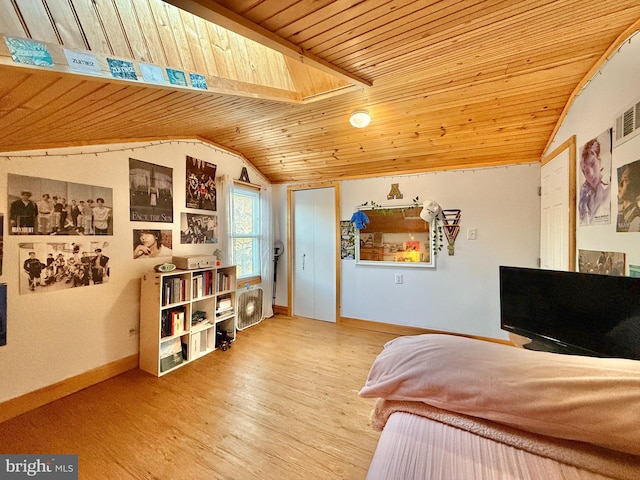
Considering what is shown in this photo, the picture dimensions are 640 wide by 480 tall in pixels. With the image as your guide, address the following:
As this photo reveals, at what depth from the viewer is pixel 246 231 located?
4113 millimetres

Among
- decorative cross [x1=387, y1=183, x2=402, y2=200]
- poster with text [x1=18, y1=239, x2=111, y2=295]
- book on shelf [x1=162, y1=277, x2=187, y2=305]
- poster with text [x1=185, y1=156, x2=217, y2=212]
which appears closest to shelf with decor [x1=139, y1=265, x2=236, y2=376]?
book on shelf [x1=162, y1=277, x2=187, y2=305]

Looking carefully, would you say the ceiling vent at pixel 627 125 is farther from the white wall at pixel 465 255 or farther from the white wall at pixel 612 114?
the white wall at pixel 465 255

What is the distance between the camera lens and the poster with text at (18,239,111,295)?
204 centimetres

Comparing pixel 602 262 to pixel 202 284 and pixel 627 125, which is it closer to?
pixel 627 125

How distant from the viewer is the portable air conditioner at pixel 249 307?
381cm

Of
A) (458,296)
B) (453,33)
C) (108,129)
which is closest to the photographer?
(453,33)

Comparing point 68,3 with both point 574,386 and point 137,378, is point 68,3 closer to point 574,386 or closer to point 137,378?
point 574,386

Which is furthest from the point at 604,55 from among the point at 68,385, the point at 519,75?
the point at 68,385

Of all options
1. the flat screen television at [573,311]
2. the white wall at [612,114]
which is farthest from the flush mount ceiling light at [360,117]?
the flat screen television at [573,311]

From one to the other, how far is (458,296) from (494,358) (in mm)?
2731

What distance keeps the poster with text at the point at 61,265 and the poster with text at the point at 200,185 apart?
1.06 m

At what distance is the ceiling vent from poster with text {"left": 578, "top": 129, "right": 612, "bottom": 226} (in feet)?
0.27

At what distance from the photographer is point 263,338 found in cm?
353

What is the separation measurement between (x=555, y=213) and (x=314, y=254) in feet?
9.75
